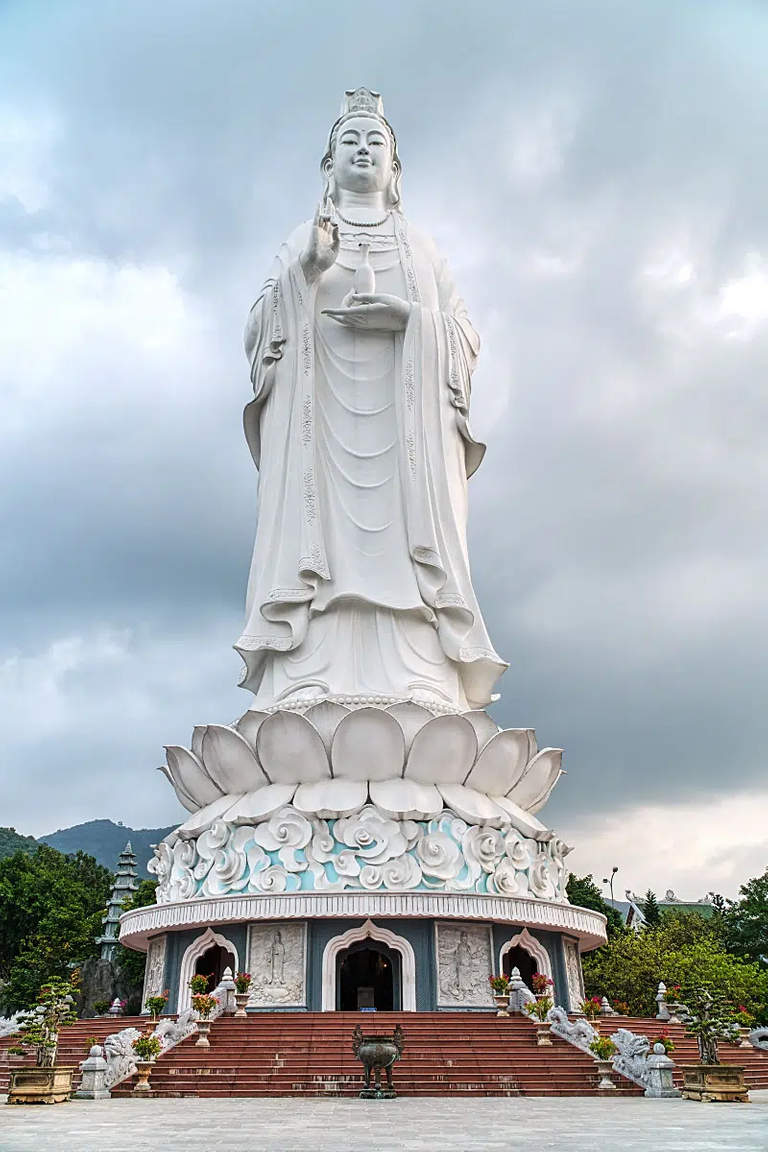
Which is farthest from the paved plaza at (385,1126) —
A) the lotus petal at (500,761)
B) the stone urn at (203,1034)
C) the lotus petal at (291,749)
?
the lotus petal at (500,761)

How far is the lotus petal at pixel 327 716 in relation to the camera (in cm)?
1638

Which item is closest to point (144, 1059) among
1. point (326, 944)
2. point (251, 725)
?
point (326, 944)

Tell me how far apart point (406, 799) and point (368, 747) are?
1034mm

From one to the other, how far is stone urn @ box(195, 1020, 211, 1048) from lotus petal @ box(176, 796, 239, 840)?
3969 mm

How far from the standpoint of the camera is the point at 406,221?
72.6ft

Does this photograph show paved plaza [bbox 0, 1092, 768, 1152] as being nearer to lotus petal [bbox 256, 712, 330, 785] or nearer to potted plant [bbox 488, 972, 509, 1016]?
potted plant [bbox 488, 972, 509, 1016]

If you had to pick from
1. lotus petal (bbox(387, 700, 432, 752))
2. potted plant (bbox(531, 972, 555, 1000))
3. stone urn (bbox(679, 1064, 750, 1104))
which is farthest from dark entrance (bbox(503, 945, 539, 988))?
stone urn (bbox(679, 1064, 750, 1104))

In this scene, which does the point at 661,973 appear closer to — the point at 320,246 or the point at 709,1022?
the point at 709,1022

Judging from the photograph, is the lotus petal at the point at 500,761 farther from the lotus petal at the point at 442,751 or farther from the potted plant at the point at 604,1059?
the potted plant at the point at 604,1059

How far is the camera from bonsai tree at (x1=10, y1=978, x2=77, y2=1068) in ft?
33.7

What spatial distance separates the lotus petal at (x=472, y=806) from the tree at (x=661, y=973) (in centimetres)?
729

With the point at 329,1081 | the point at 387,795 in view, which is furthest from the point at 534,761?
the point at 329,1081

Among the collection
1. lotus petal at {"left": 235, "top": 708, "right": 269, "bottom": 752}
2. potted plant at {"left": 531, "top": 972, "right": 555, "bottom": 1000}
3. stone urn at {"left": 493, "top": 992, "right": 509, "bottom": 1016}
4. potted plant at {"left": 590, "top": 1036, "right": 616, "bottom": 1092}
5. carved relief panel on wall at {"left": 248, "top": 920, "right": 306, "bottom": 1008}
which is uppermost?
lotus petal at {"left": 235, "top": 708, "right": 269, "bottom": 752}

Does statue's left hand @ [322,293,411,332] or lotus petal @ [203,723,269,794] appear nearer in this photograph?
lotus petal @ [203,723,269,794]
